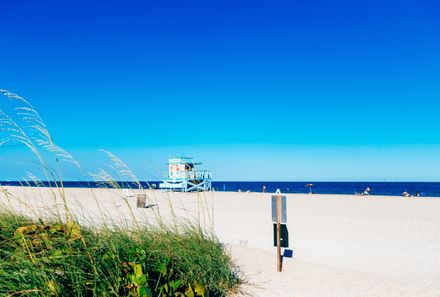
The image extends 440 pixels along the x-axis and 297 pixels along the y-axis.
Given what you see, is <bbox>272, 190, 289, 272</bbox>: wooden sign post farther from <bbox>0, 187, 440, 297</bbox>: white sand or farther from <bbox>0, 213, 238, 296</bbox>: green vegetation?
<bbox>0, 213, 238, 296</bbox>: green vegetation

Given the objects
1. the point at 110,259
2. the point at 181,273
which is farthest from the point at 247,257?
the point at 110,259

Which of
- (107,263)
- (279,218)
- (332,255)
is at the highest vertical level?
(279,218)

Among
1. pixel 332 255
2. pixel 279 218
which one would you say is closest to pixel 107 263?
pixel 279 218

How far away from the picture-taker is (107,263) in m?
3.40

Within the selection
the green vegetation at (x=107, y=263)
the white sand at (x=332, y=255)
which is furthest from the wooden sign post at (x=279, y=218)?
the green vegetation at (x=107, y=263)

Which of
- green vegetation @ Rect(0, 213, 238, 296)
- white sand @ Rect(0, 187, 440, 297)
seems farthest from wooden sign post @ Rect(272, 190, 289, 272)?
green vegetation @ Rect(0, 213, 238, 296)

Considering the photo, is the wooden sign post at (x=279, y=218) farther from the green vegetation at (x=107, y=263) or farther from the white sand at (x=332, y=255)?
the green vegetation at (x=107, y=263)

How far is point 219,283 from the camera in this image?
4508mm

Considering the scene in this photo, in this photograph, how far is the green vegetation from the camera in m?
3.10

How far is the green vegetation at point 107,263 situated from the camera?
3.10 meters

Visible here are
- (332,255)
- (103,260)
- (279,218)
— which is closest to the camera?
(103,260)

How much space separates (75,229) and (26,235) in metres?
0.61

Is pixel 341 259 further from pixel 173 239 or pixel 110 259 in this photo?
pixel 110 259

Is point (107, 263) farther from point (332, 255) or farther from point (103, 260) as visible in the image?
point (332, 255)
